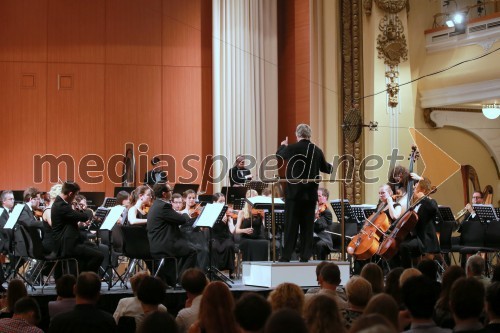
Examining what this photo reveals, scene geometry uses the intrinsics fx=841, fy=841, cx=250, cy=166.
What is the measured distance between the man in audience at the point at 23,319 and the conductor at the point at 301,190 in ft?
14.1

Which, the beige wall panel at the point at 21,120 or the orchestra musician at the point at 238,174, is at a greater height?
the beige wall panel at the point at 21,120

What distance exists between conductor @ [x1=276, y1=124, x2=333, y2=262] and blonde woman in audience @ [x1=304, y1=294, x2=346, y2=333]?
496 centimetres

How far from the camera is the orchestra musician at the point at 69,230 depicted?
9039mm

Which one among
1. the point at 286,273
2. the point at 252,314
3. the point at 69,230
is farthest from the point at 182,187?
the point at 252,314

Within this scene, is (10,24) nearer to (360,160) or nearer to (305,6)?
(305,6)

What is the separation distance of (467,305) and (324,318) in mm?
705

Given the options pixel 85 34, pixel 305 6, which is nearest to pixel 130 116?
pixel 85 34

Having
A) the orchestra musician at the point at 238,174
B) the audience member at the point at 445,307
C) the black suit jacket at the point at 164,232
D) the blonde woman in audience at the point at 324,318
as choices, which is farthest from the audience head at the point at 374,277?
the orchestra musician at the point at 238,174

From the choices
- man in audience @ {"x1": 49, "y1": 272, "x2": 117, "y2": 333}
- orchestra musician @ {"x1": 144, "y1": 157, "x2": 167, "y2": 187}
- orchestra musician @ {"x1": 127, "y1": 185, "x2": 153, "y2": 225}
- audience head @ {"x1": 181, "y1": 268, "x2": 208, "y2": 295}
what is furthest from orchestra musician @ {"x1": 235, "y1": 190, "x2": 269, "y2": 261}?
man in audience @ {"x1": 49, "y1": 272, "x2": 117, "y2": 333}

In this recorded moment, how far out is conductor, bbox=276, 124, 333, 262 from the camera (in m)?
9.16

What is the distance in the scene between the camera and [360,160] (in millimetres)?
15766

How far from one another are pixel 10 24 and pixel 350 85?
6.64 m

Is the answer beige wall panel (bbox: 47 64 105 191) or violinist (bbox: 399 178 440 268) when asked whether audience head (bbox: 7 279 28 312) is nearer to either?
violinist (bbox: 399 178 440 268)

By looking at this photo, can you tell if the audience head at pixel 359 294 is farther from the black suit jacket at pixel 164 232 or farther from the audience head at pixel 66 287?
the black suit jacket at pixel 164 232
